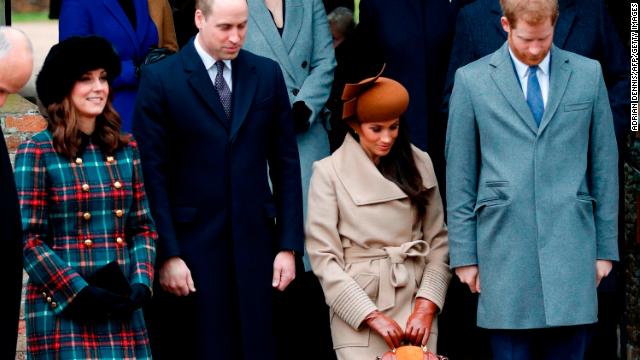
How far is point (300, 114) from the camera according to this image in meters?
6.84

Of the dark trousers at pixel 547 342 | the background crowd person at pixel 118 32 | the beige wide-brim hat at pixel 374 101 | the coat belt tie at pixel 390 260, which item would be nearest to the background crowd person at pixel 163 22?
the background crowd person at pixel 118 32

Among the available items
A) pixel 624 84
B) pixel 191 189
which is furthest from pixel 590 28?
pixel 191 189

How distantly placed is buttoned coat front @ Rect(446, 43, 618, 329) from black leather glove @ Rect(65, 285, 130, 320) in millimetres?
1409

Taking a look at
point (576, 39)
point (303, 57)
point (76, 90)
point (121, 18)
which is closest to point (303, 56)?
point (303, 57)

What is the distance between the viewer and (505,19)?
5.79 meters

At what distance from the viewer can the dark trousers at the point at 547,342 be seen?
5848mm

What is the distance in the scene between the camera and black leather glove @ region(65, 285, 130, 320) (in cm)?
535

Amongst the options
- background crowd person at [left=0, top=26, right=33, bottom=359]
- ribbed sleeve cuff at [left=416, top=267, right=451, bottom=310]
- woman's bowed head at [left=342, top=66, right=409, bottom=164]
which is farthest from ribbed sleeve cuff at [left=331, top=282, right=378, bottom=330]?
background crowd person at [left=0, top=26, right=33, bottom=359]

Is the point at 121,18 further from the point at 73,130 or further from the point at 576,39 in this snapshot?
the point at 576,39

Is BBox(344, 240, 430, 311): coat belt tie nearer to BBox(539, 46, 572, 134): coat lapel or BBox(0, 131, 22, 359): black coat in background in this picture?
BBox(539, 46, 572, 134): coat lapel

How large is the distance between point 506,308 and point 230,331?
3.80ft

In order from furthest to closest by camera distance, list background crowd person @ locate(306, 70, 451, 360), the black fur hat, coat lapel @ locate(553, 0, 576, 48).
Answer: coat lapel @ locate(553, 0, 576, 48), background crowd person @ locate(306, 70, 451, 360), the black fur hat

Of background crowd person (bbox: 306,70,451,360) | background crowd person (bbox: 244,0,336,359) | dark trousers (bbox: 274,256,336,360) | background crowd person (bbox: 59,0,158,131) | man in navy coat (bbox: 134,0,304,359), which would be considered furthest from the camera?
dark trousers (bbox: 274,256,336,360)

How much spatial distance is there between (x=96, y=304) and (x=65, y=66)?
3.00 ft
